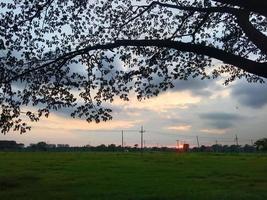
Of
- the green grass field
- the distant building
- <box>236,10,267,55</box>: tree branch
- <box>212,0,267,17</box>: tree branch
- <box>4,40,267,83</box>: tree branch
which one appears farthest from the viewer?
the distant building

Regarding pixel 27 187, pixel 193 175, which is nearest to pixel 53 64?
pixel 27 187

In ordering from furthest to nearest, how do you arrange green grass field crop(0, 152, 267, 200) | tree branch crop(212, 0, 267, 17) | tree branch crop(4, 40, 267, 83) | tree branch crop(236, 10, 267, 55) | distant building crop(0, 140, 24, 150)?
distant building crop(0, 140, 24, 150) < green grass field crop(0, 152, 267, 200) < tree branch crop(236, 10, 267, 55) < tree branch crop(4, 40, 267, 83) < tree branch crop(212, 0, 267, 17)

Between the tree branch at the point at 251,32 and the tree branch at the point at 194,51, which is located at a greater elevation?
the tree branch at the point at 251,32

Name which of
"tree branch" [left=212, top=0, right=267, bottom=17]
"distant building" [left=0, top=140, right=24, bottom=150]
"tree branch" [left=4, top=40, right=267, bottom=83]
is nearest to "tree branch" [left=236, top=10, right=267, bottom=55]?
"tree branch" [left=4, top=40, right=267, bottom=83]

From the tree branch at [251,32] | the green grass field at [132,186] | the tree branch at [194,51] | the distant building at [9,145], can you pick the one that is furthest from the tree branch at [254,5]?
the distant building at [9,145]

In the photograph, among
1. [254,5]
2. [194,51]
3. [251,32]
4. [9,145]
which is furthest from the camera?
[9,145]

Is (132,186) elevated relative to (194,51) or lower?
lower

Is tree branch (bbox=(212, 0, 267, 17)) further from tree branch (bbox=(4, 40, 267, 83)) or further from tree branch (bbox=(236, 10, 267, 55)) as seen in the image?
tree branch (bbox=(4, 40, 267, 83))

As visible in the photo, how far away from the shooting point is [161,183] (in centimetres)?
3103

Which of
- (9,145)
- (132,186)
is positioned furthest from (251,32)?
(9,145)

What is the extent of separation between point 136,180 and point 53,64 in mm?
17367

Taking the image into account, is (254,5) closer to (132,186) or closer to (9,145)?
(132,186)

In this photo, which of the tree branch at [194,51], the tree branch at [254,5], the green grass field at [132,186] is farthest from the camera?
the green grass field at [132,186]

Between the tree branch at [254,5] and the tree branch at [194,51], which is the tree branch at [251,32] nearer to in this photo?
the tree branch at [194,51]
